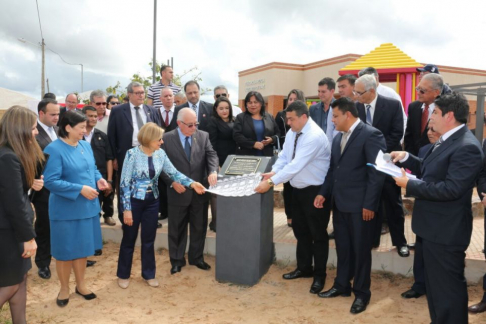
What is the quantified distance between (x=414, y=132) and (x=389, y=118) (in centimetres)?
37

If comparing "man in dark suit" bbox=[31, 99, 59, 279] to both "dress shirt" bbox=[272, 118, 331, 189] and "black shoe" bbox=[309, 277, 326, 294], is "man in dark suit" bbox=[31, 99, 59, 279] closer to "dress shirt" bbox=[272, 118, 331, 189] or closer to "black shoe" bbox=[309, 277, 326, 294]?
"dress shirt" bbox=[272, 118, 331, 189]

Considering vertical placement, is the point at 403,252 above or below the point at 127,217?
below

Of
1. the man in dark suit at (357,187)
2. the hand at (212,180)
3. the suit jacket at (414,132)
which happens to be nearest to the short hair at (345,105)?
the man in dark suit at (357,187)

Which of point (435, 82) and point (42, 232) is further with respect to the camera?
point (42, 232)

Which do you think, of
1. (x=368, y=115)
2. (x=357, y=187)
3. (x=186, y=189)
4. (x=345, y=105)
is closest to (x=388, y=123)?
(x=368, y=115)

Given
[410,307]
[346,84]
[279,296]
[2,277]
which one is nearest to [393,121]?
[346,84]

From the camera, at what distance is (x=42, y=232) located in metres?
5.31

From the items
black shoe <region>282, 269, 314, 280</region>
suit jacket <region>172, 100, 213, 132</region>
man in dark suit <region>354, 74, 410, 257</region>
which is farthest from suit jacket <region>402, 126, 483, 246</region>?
suit jacket <region>172, 100, 213, 132</region>

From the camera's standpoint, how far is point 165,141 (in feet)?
17.4

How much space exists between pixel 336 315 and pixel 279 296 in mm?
758

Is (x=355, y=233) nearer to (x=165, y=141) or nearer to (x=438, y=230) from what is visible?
(x=438, y=230)

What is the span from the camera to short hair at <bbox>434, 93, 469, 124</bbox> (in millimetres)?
3133

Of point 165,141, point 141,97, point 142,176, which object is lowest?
point 142,176

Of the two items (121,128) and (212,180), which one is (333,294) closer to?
(212,180)
